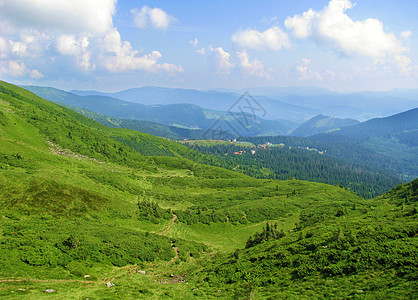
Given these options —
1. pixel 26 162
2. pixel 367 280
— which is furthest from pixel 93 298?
pixel 26 162

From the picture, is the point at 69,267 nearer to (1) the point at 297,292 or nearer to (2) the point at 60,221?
(2) the point at 60,221

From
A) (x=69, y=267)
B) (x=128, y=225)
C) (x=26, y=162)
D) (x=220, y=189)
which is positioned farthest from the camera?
(x=220, y=189)

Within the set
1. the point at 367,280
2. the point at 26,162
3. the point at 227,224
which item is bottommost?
the point at 227,224

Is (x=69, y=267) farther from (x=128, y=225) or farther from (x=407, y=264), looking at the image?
(x=407, y=264)

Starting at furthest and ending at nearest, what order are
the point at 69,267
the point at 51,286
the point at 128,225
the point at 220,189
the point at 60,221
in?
the point at 220,189
the point at 128,225
the point at 60,221
the point at 69,267
the point at 51,286

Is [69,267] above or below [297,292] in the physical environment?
below

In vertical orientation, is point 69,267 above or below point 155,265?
above

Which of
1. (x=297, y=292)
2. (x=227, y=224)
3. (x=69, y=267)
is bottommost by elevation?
(x=227, y=224)

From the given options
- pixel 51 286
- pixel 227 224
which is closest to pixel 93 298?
pixel 51 286

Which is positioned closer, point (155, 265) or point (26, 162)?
point (155, 265)
